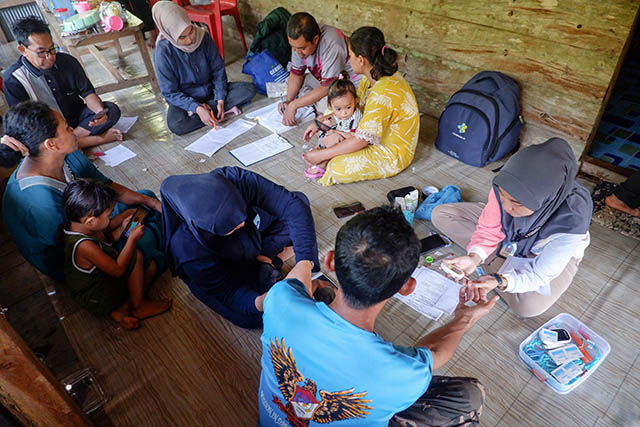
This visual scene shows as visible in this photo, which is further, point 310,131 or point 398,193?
point 310,131

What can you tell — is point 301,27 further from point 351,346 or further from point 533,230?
point 351,346

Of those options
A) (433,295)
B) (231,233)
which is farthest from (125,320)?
(433,295)

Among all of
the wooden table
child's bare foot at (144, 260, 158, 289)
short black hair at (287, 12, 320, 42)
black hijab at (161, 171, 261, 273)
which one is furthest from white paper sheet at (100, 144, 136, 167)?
black hijab at (161, 171, 261, 273)

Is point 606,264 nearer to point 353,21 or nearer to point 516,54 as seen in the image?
point 516,54

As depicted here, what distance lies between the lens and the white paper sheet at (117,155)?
2.84 meters

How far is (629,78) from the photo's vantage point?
11.3 ft

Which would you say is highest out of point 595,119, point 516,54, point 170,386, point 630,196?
point 516,54

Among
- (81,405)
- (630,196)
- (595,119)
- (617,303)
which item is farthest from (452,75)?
(81,405)

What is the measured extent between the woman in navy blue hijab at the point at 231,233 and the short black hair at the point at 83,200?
1.01 feet

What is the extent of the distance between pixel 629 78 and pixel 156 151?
4.28m

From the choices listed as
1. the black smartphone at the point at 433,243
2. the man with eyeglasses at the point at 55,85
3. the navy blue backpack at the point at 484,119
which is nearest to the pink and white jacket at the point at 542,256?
the black smartphone at the point at 433,243

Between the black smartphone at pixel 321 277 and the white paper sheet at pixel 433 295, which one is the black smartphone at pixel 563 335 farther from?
the black smartphone at pixel 321 277

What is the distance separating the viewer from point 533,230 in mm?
1467

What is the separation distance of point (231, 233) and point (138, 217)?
644 millimetres
